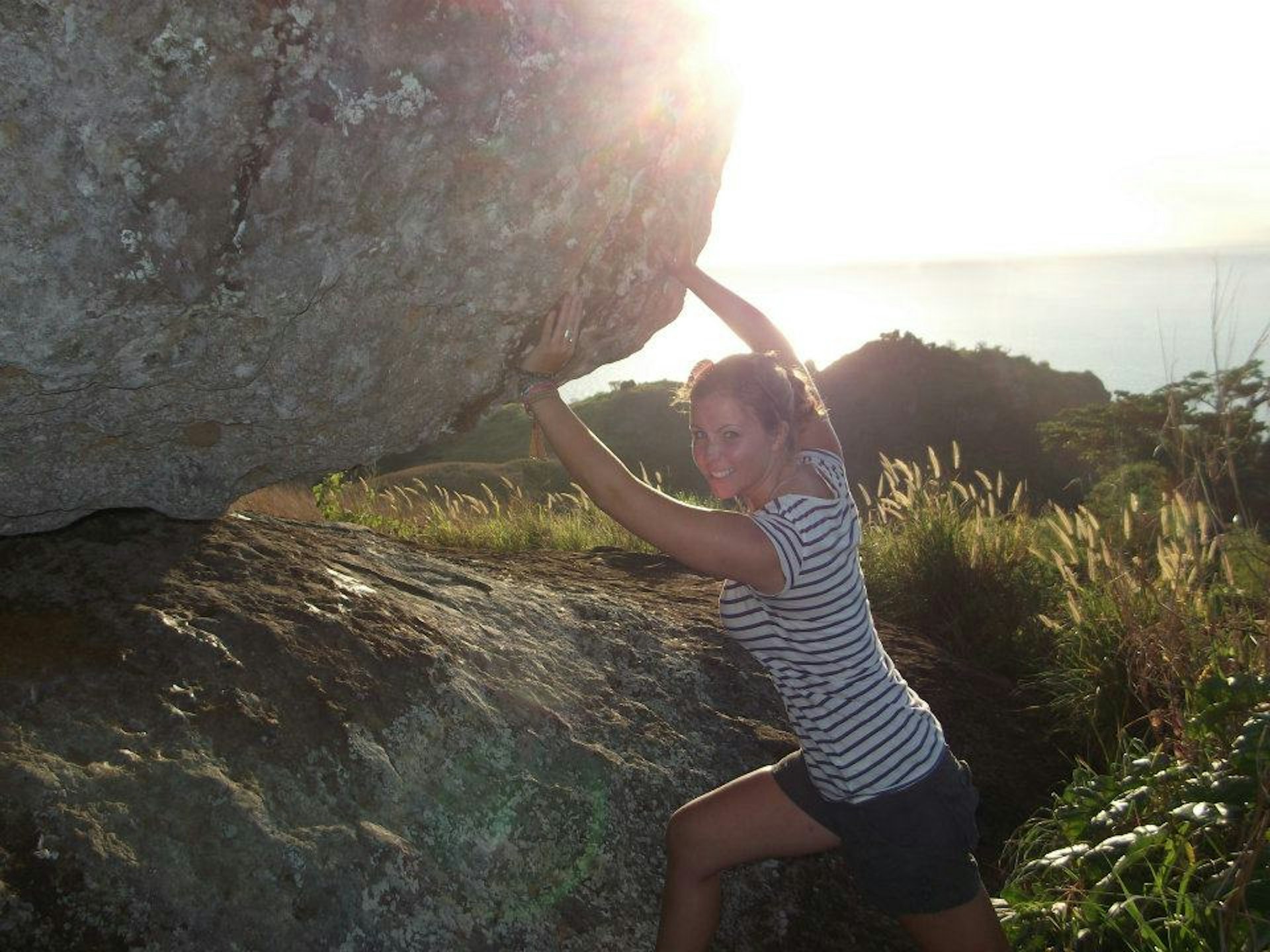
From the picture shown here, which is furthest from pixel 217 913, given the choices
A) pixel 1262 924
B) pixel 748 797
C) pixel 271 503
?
pixel 271 503

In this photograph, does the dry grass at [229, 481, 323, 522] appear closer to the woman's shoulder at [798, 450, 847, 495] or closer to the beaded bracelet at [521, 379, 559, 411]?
the beaded bracelet at [521, 379, 559, 411]

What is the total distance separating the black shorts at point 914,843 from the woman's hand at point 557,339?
153cm

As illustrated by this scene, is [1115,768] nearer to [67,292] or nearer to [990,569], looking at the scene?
[990,569]

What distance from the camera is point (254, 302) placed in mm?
3139

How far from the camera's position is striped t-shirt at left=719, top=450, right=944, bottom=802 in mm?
2844

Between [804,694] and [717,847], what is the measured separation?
1.62 ft

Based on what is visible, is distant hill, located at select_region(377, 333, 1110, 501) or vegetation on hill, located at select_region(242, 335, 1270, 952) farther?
distant hill, located at select_region(377, 333, 1110, 501)

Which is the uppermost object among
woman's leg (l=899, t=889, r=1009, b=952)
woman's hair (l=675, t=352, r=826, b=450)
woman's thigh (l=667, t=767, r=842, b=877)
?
woman's hair (l=675, t=352, r=826, b=450)

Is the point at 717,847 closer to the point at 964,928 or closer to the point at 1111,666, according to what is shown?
the point at 964,928

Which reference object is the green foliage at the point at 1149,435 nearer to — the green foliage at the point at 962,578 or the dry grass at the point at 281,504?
the green foliage at the point at 962,578

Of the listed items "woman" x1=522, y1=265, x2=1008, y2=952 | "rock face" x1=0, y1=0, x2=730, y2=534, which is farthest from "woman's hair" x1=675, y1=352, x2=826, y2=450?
"rock face" x1=0, y1=0, x2=730, y2=534

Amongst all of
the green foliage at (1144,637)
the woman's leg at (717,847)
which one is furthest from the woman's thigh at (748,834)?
the green foliage at (1144,637)

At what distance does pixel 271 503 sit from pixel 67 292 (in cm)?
289

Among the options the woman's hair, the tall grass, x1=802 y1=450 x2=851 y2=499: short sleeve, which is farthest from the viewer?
the tall grass
